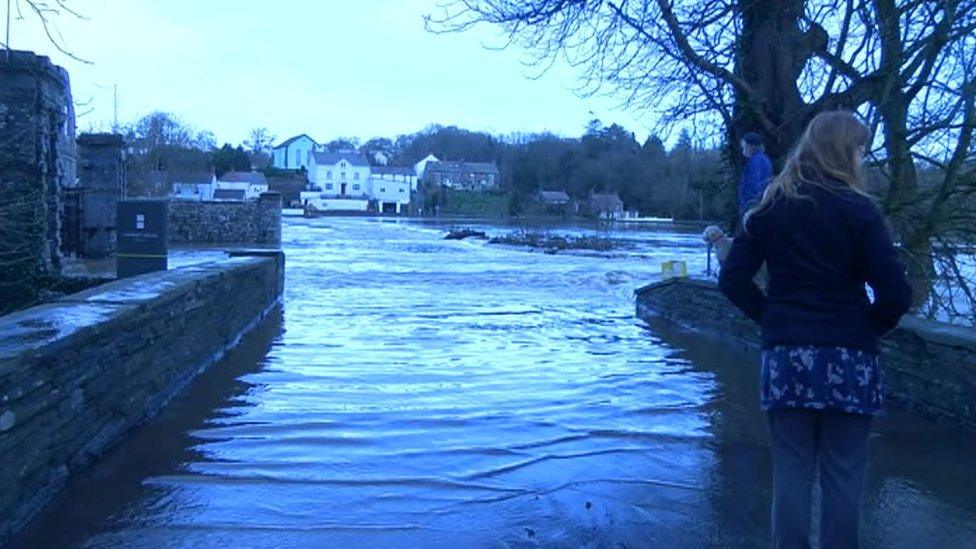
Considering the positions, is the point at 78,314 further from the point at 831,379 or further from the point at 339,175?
the point at 339,175

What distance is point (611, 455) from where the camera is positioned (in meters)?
6.02

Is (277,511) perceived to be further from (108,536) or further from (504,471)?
(504,471)

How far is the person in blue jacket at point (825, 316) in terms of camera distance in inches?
123

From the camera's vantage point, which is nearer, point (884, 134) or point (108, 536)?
point (108, 536)

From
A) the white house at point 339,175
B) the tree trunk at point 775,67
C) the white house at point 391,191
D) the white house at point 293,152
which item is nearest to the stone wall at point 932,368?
the tree trunk at point 775,67

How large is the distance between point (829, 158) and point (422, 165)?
143578 millimetres

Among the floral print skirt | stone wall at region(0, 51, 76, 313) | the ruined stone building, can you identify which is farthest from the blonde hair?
the ruined stone building

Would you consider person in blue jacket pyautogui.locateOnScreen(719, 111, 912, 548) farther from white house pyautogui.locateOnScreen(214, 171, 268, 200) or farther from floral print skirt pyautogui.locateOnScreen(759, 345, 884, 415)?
white house pyautogui.locateOnScreen(214, 171, 268, 200)

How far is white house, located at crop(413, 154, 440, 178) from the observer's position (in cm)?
14250

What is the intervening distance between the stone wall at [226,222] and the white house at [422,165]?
109828mm

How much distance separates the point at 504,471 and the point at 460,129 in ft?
505

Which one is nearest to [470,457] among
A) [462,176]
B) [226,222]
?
[226,222]

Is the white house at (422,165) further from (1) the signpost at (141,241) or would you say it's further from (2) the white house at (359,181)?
(1) the signpost at (141,241)

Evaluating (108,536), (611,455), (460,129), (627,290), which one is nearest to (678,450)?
(611,455)
